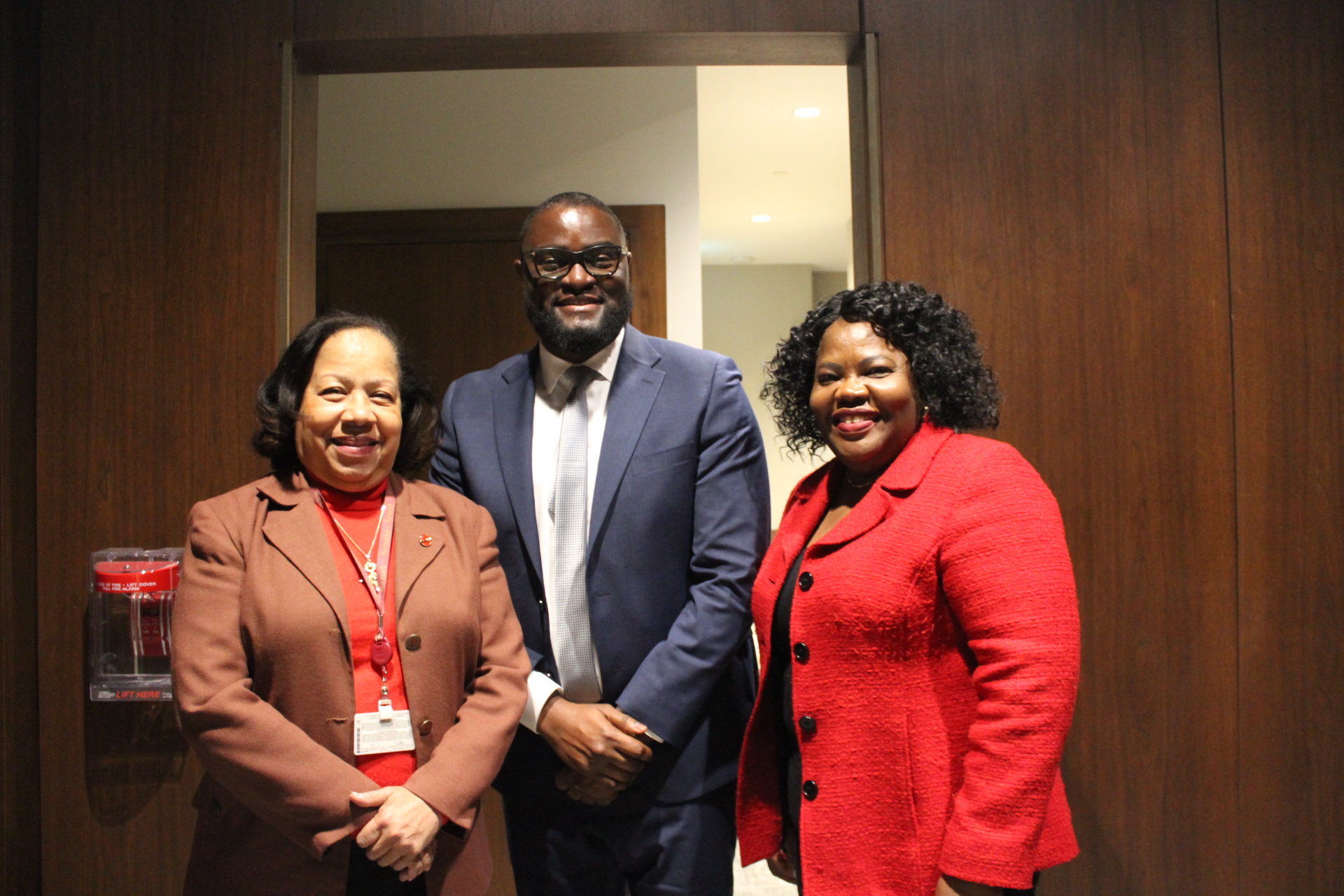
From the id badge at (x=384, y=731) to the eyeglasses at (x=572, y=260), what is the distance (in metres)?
0.85

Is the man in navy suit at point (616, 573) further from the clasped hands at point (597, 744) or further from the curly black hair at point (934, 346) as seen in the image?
the curly black hair at point (934, 346)

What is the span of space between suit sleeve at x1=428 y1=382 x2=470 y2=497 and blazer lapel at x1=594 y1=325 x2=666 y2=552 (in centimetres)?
18

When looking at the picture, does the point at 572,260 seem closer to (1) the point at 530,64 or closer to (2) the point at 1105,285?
(1) the point at 530,64

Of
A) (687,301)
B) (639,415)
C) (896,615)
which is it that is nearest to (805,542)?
(896,615)

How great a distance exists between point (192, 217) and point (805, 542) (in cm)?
175

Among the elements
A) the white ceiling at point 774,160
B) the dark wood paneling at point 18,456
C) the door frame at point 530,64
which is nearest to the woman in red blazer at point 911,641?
the door frame at point 530,64

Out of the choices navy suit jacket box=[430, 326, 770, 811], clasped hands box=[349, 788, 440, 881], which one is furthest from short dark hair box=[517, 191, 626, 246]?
clasped hands box=[349, 788, 440, 881]

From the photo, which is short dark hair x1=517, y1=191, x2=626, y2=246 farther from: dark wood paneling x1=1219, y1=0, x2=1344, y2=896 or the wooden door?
the wooden door

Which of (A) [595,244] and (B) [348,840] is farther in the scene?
(A) [595,244]

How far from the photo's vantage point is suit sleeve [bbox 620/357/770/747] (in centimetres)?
164

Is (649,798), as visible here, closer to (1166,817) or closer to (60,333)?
(1166,817)

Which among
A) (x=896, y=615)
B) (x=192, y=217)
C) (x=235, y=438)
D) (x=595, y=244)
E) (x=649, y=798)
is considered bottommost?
(x=649, y=798)

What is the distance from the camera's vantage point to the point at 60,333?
2.21 metres

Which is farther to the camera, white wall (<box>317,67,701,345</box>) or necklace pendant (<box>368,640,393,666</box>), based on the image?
white wall (<box>317,67,701,345</box>)
